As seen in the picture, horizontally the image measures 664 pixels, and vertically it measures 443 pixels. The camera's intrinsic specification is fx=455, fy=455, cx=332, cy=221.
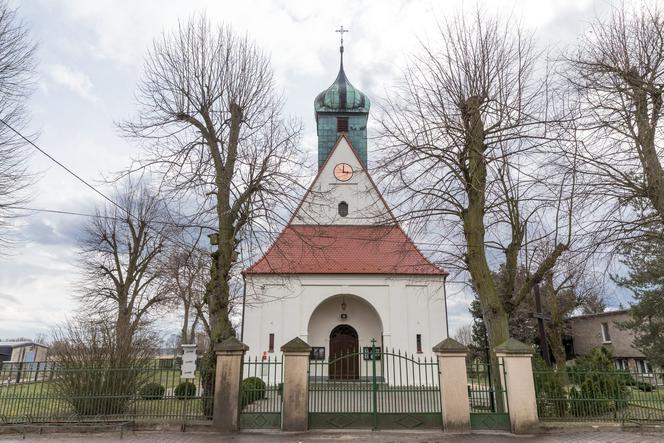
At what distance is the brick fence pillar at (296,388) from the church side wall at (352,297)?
1110 centimetres

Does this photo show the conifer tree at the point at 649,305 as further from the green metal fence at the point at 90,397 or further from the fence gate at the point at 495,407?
the green metal fence at the point at 90,397

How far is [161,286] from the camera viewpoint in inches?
1038

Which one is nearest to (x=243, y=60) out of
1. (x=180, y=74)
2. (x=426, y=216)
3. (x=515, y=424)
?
(x=180, y=74)

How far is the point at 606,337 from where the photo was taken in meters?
33.8

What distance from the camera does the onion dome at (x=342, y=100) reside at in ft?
95.6

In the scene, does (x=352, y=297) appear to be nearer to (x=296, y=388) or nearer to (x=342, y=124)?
(x=342, y=124)

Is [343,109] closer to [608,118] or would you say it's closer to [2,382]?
[608,118]

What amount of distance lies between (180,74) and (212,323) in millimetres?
7101

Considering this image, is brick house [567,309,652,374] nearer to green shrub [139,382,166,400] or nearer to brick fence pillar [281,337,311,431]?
brick fence pillar [281,337,311,431]

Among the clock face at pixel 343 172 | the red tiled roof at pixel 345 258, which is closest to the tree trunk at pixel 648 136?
the red tiled roof at pixel 345 258

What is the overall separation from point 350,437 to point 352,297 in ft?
44.0

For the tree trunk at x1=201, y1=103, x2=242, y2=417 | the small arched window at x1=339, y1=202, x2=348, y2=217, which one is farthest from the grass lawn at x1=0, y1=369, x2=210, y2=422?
the small arched window at x1=339, y1=202, x2=348, y2=217

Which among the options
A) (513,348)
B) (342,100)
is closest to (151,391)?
(513,348)

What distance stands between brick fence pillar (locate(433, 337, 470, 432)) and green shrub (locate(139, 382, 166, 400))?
20.9 feet
